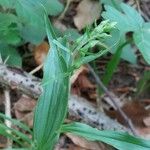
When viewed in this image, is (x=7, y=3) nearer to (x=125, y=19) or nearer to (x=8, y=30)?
(x=8, y=30)

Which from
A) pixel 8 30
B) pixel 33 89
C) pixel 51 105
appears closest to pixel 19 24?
pixel 8 30

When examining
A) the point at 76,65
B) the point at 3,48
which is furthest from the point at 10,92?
the point at 76,65

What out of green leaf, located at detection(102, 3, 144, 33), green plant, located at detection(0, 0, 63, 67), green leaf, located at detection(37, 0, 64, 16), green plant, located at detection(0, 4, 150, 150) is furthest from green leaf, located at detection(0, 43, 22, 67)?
green plant, located at detection(0, 4, 150, 150)

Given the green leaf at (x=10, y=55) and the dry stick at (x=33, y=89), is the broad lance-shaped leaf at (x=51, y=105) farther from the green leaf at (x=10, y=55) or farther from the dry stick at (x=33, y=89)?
the green leaf at (x=10, y=55)

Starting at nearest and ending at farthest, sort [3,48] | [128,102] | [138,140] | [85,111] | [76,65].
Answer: [76,65], [138,140], [85,111], [3,48], [128,102]

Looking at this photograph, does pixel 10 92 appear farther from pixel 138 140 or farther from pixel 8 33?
pixel 138 140

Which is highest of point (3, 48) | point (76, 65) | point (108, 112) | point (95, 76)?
point (76, 65)

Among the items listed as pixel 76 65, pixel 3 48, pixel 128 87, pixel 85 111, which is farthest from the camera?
pixel 128 87
